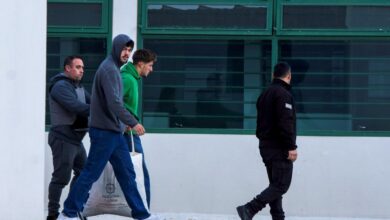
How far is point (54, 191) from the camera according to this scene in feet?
29.2

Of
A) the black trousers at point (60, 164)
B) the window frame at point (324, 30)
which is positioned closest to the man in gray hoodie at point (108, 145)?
the black trousers at point (60, 164)

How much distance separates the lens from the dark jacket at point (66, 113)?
8.79 meters

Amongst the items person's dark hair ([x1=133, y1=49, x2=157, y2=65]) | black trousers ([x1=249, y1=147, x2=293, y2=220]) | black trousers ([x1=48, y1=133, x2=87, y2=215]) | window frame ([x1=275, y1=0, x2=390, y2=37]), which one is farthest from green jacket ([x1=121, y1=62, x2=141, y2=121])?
window frame ([x1=275, y1=0, x2=390, y2=37])

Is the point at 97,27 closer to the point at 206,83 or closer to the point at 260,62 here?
the point at 206,83

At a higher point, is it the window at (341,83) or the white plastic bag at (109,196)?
the window at (341,83)

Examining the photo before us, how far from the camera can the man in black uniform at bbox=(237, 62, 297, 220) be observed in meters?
8.62

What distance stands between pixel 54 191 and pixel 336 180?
9.89 feet

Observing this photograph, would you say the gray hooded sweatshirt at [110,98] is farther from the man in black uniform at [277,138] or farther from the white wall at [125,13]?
the white wall at [125,13]

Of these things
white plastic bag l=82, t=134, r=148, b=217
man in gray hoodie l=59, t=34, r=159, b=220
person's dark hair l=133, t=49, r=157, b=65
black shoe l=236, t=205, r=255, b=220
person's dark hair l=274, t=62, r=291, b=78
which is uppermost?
person's dark hair l=133, t=49, r=157, b=65

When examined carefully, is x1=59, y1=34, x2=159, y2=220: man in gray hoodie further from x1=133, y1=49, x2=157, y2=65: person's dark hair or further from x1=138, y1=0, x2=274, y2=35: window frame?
x1=138, y1=0, x2=274, y2=35: window frame
